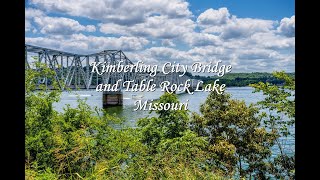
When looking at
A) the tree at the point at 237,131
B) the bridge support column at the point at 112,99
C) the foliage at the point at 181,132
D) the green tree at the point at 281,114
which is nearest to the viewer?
the foliage at the point at 181,132

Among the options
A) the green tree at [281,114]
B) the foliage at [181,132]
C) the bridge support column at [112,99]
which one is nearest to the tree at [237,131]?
the foliage at [181,132]

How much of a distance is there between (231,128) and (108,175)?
3364 millimetres

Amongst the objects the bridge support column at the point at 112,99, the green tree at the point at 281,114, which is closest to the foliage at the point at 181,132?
the green tree at the point at 281,114

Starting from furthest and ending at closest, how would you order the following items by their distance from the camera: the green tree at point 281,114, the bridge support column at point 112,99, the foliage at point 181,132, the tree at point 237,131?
1. the bridge support column at point 112,99
2. the tree at point 237,131
3. the green tree at point 281,114
4. the foliage at point 181,132

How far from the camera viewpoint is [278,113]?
21.5 ft

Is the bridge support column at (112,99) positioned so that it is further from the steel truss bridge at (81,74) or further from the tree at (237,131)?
the tree at (237,131)

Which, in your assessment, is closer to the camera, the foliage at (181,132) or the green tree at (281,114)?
the foliage at (181,132)

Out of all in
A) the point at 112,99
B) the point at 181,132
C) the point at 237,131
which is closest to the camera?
the point at 181,132

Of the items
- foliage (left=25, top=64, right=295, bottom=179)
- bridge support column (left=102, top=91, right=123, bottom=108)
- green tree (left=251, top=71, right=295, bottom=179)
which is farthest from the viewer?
bridge support column (left=102, top=91, right=123, bottom=108)

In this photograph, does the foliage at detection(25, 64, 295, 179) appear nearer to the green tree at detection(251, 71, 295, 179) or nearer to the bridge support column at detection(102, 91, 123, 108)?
the green tree at detection(251, 71, 295, 179)

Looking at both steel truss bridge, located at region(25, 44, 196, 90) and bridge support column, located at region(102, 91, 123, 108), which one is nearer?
steel truss bridge, located at region(25, 44, 196, 90)

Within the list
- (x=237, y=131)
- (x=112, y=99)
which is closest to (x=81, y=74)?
(x=112, y=99)

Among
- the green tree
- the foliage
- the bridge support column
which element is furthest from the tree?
the bridge support column

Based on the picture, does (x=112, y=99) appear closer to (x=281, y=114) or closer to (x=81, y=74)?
(x=81, y=74)
